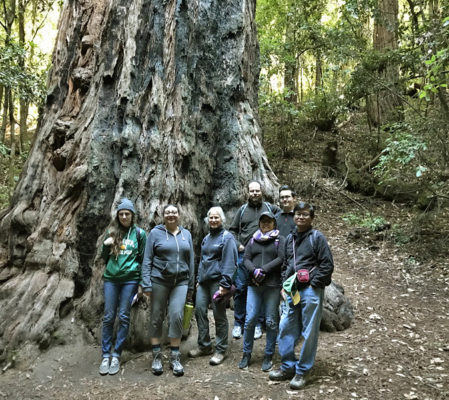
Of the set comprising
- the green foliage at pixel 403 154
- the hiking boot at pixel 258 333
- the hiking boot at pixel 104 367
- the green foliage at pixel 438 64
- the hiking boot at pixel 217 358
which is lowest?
the hiking boot at pixel 104 367

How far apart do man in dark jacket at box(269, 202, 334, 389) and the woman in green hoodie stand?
78.9 inches

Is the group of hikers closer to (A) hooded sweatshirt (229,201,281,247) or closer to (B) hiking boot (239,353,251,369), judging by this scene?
(B) hiking boot (239,353,251,369)

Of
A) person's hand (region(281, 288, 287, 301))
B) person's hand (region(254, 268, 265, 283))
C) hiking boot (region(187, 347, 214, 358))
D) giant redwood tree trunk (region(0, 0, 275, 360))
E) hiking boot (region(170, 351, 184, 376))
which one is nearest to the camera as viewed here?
person's hand (region(281, 288, 287, 301))

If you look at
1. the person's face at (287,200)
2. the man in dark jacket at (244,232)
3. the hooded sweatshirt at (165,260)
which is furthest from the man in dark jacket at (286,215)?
the hooded sweatshirt at (165,260)

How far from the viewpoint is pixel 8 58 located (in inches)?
335

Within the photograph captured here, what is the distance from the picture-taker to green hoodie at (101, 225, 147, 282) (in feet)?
16.4

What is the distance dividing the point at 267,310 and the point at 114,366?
2.17 metres

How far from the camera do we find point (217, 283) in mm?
5117

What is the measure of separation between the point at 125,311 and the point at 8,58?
677 centimetres

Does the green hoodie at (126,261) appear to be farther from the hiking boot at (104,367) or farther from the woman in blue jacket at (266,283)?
the woman in blue jacket at (266,283)

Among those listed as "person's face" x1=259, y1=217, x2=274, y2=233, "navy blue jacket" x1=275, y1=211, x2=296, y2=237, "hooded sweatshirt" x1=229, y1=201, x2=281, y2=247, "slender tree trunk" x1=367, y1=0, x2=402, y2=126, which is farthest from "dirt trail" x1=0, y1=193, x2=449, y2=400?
"slender tree trunk" x1=367, y1=0, x2=402, y2=126

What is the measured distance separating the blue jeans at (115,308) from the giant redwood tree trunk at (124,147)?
2.74ft

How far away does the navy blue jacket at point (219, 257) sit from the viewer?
4.96 metres

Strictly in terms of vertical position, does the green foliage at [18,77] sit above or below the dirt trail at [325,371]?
above
